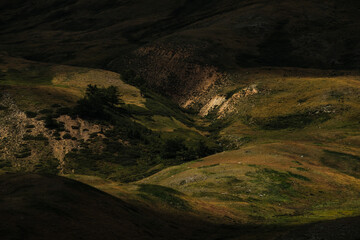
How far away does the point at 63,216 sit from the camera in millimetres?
14953

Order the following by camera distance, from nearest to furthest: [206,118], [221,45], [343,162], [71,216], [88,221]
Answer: [71,216]
[88,221]
[343,162]
[206,118]
[221,45]

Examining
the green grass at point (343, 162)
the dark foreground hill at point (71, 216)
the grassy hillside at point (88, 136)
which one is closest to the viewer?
the dark foreground hill at point (71, 216)

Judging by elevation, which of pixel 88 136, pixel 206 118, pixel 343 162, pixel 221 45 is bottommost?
pixel 206 118

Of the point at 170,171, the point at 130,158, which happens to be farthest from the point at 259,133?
the point at 170,171

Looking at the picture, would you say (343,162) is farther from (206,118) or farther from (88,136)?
(206,118)

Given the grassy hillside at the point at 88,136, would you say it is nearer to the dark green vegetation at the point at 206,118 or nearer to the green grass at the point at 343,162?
the dark green vegetation at the point at 206,118

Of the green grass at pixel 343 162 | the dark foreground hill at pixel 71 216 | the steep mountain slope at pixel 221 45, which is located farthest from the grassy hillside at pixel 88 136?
the dark foreground hill at pixel 71 216

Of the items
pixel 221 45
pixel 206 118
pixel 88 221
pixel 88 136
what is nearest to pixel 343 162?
pixel 88 221

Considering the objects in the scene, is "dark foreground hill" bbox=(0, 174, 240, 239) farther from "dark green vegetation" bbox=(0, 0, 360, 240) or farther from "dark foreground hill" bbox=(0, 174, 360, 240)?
"dark green vegetation" bbox=(0, 0, 360, 240)

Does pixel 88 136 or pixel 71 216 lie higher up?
pixel 71 216

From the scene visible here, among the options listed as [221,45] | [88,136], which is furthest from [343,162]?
[221,45]

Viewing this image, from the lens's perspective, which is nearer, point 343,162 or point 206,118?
point 343,162

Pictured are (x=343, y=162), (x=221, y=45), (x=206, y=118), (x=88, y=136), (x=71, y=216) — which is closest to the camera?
(x=71, y=216)

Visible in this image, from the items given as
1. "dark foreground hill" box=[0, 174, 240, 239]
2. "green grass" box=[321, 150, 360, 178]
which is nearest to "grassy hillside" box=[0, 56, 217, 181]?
"green grass" box=[321, 150, 360, 178]
